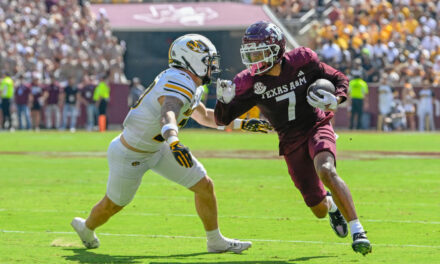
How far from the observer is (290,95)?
8.38 meters

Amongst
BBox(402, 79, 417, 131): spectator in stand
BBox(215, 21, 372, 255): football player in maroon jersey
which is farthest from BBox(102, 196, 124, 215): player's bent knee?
BBox(402, 79, 417, 131): spectator in stand

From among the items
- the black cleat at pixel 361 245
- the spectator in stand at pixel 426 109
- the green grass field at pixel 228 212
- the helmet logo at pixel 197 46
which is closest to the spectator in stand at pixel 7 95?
the green grass field at pixel 228 212

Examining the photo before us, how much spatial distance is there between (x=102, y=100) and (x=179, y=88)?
85.5 feet

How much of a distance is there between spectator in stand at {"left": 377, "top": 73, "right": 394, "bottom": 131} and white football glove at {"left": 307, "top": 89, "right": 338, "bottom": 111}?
25.0 metres

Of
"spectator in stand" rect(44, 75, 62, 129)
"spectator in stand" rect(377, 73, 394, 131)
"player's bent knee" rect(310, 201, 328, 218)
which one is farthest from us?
"spectator in stand" rect(44, 75, 62, 129)

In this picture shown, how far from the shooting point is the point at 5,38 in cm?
3578

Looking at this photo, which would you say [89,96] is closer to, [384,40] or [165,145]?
[384,40]

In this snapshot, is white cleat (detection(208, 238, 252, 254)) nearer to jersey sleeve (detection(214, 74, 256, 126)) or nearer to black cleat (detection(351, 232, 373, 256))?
jersey sleeve (detection(214, 74, 256, 126))

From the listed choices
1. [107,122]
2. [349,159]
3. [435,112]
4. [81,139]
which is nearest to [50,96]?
[107,122]

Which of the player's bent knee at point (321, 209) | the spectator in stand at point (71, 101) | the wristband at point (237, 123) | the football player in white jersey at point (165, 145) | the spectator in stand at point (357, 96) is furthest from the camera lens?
the spectator in stand at point (71, 101)

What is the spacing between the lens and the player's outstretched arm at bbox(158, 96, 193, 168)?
7.07 m

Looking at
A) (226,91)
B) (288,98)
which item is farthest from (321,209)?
(226,91)

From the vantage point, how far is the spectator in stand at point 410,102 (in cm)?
3329

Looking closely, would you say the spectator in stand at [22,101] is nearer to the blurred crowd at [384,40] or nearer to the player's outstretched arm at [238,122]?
the blurred crowd at [384,40]
